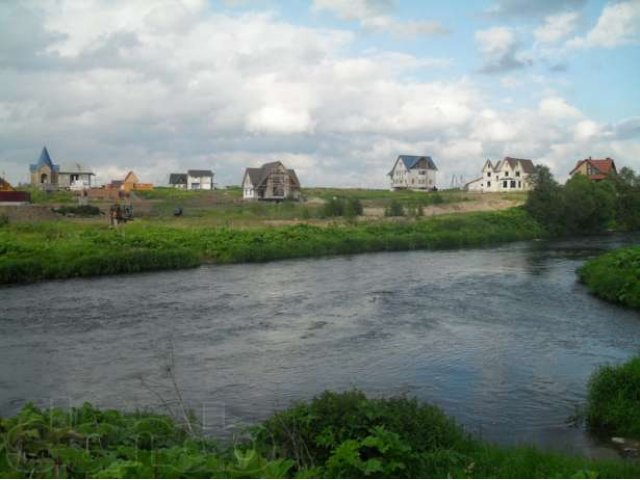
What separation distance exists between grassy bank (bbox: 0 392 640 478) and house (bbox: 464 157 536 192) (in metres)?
84.5

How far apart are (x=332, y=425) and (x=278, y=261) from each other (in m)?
25.9

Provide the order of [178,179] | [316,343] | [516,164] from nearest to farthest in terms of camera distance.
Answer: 1. [316,343]
2. [516,164]
3. [178,179]

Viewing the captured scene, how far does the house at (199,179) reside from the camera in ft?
333

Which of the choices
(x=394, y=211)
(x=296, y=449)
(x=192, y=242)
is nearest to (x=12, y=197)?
(x=192, y=242)

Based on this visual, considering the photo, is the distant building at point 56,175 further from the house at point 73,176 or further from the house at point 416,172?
the house at point 416,172

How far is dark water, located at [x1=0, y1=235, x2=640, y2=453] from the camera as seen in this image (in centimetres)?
1208

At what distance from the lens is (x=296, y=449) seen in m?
7.84

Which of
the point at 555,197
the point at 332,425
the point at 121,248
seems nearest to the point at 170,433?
the point at 332,425

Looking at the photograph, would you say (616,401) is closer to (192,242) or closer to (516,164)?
(192,242)

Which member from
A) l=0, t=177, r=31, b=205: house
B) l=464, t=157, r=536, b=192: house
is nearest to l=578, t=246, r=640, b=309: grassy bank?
l=0, t=177, r=31, b=205: house

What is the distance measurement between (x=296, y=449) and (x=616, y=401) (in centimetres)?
604

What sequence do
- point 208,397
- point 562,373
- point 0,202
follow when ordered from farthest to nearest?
1. point 0,202
2. point 562,373
3. point 208,397

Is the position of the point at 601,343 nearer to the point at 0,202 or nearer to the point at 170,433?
the point at 170,433

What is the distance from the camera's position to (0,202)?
5319cm
